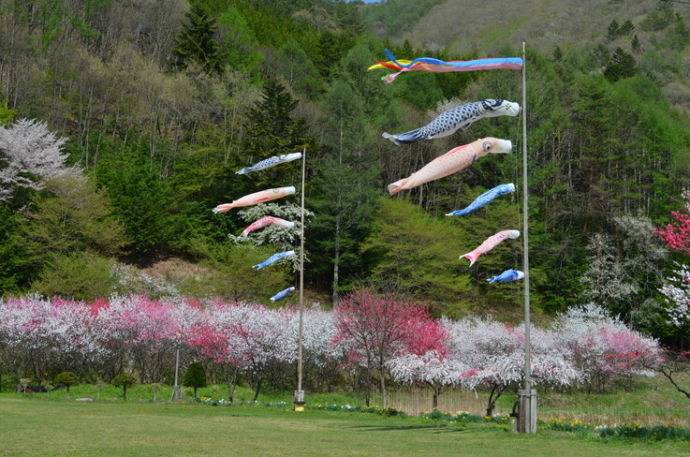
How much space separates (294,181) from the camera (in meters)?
52.1

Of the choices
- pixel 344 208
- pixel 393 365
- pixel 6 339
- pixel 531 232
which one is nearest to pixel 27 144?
pixel 6 339

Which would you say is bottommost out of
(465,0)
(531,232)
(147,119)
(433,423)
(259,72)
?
(433,423)

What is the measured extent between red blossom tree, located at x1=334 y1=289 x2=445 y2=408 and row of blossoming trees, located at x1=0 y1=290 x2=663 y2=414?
0.23 feet

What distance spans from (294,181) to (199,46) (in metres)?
23.6

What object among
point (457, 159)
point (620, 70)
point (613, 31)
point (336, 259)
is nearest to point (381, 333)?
point (457, 159)

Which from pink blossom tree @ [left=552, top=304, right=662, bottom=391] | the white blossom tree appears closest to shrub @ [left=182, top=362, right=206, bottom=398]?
pink blossom tree @ [left=552, top=304, right=662, bottom=391]

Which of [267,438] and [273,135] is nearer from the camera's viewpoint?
[267,438]

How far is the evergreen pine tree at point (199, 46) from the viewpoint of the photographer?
6788 centimetres

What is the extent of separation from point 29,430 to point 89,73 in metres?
50.7

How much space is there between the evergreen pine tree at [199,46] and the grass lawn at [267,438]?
51722 mm

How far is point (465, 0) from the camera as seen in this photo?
178500 mm

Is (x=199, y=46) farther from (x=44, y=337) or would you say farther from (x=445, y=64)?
(x=445, y=64)

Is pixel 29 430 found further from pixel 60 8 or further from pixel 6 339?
pixel 60 8

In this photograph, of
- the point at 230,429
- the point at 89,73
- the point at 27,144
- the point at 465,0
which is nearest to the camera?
the point at 230,429
